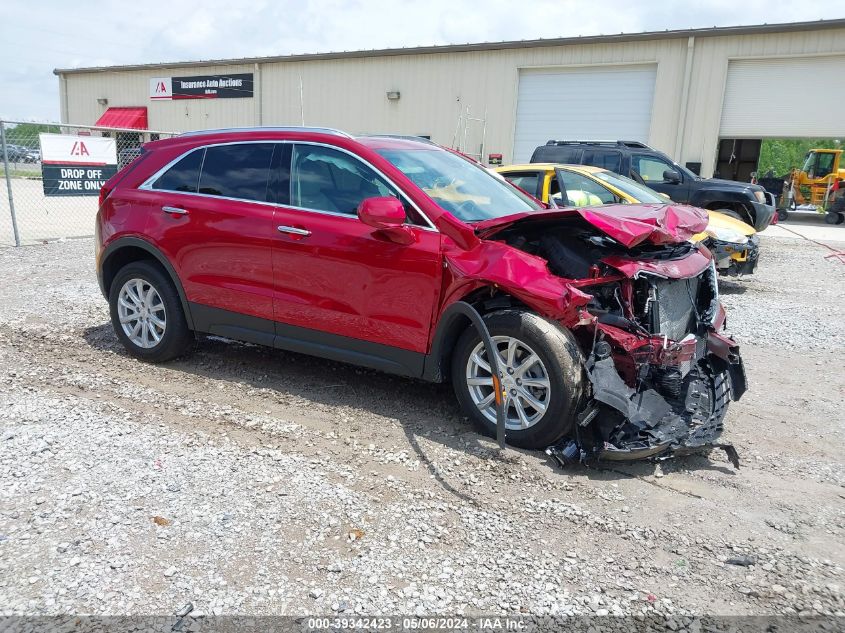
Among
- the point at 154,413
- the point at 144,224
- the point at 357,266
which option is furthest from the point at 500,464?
the point at 144,224

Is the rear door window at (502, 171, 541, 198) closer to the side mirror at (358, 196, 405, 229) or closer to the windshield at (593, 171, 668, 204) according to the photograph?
the windshield at (593, 171, 668, 204)

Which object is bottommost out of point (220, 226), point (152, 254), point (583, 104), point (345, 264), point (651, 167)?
point (152, 254)

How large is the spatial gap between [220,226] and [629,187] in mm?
6363

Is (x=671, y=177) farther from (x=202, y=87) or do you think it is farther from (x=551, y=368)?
(x=202, y=87)

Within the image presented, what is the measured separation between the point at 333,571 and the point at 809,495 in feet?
8.50

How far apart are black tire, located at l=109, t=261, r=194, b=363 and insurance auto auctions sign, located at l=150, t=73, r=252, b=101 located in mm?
25830

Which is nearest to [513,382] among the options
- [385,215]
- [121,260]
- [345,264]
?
[385,215]

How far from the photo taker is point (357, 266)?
4324 mm

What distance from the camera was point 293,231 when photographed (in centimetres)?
455

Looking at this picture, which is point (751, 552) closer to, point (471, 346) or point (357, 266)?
point (471, 346)

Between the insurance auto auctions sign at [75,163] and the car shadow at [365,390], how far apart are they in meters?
7.06

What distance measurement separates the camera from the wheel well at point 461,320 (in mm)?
3988

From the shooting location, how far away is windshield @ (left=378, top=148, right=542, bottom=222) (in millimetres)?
4402

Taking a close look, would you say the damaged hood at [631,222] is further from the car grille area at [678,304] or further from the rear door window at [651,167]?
the rear door window at [651,167]
